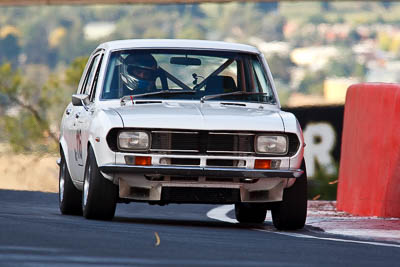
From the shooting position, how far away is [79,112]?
11.7 meters

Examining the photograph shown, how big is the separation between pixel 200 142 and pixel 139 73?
1.29 meters

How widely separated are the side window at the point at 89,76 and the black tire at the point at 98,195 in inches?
61.3

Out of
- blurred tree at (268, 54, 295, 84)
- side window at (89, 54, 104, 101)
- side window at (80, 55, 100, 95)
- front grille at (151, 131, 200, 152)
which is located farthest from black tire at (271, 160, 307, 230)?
blurred tree at (268, 54, 295, 84)

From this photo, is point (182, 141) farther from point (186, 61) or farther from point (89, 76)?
point (89, 76)

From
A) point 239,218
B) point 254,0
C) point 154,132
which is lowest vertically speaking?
point 239,218

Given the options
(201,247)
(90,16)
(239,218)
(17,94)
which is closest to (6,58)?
(90,16)

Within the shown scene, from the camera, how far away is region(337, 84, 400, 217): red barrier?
13.3 m

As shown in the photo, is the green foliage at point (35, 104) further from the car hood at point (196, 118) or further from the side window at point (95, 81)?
the car hood at point (196, 118)

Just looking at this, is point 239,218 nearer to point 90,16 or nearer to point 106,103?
point 106,103

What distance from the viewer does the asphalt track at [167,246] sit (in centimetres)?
707

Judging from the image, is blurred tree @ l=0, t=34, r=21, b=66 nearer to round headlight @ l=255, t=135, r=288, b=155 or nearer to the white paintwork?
the white paintwork

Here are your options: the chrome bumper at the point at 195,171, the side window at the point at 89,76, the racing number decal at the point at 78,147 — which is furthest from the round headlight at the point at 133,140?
the side window at the point at 89,76

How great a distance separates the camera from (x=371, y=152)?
13852 millimetres

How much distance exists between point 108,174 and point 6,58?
156ft
